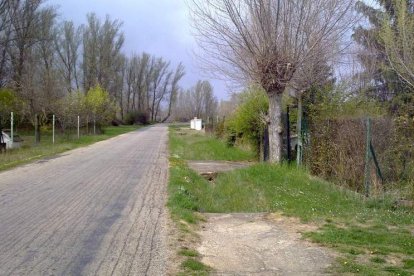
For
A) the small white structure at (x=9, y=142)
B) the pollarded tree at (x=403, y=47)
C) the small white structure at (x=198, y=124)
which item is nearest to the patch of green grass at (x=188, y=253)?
the pollarded tree at (x=403, y=47)

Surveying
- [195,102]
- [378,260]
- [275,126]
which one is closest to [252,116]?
[275,126]

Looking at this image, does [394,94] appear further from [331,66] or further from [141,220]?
[141,220]

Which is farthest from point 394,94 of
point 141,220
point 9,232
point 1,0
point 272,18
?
point 1,0

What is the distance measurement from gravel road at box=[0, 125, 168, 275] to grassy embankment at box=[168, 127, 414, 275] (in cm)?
52

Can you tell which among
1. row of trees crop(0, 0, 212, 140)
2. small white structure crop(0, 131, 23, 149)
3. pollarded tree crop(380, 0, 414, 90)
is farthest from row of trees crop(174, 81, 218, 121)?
pollarded tree crop(380, 0, 414, 90)

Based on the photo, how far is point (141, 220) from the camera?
8453mm

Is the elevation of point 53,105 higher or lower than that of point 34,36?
lower

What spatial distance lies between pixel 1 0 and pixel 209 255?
46.2 m

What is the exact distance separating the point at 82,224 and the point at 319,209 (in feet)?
14.3

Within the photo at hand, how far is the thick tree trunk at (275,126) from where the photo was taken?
15.6m

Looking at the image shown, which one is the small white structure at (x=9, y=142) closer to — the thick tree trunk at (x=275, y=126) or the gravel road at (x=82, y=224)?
the gravel road at (x=82, y=224)

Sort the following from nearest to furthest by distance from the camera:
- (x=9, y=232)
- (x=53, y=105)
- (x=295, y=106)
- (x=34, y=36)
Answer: (x=9, y=232) → (x=295, y=106) → (x=53, y=105) → (x=34, y=36)

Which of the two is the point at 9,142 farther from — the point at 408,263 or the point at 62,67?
the point at 62,67

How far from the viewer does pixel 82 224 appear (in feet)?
26.0
